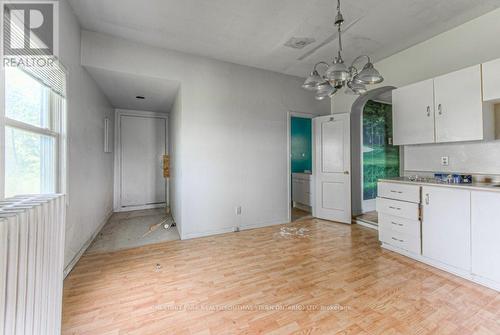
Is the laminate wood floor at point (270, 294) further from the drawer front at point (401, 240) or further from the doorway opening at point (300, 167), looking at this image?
the doorway opening at point (300, 167)

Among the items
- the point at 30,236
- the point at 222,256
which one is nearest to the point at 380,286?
the point at 222,256

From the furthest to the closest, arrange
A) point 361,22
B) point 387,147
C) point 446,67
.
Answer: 1. point 387,147
2. point 446,67
3. point 361,22

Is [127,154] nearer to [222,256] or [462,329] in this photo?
[222,256]

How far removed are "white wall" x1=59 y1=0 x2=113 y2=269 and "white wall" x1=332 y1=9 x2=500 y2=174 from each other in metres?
4.28

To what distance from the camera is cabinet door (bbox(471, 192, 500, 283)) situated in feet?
6.12

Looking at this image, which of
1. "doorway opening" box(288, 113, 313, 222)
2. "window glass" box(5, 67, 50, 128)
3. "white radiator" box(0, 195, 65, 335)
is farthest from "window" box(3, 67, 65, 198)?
"doorway opening" box(288, 113, 313, 222)

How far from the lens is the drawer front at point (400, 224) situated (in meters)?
2.45

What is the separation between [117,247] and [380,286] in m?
3.19

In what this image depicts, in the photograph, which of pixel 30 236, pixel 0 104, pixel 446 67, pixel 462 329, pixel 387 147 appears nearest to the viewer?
pixel 30 236

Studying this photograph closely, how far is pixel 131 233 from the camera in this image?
3424 millimetres

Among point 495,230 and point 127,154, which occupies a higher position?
point 127,154

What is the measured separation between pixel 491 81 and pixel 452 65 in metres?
0.69

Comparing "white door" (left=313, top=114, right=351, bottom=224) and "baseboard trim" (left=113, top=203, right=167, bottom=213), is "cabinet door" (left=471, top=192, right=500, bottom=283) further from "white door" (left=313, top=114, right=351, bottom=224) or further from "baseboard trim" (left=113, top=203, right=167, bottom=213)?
A: "baseboard trim" (left=113, top=203, right=167, bottom=213)

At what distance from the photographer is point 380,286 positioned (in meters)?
1.93
